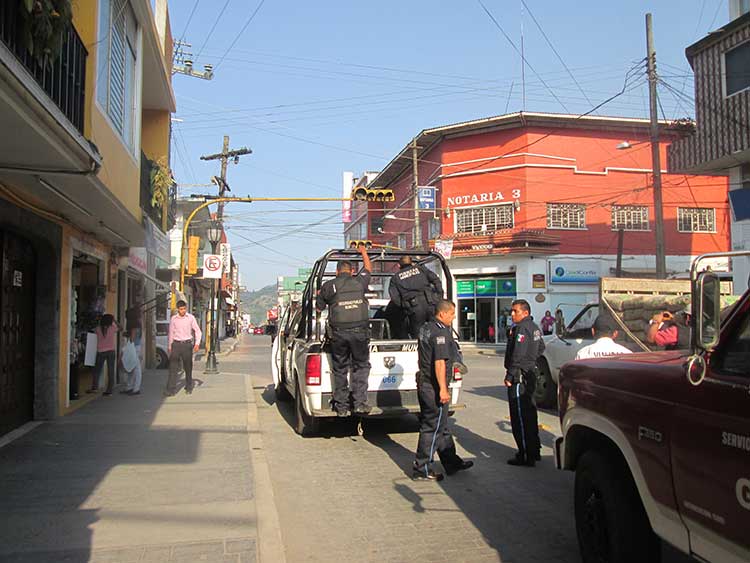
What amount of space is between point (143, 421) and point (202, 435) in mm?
1479

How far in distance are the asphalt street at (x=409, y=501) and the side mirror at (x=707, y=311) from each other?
85.7 inches

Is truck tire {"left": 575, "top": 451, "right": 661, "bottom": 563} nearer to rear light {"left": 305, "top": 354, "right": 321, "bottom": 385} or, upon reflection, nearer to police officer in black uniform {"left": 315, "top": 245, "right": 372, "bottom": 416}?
police officer in black uniform {"left": 315, "top": 245, "right": 372, "bottom": 416}

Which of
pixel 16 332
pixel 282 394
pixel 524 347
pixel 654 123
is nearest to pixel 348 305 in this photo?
pixel 524 347

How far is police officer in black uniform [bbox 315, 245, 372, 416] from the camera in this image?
7.67 m

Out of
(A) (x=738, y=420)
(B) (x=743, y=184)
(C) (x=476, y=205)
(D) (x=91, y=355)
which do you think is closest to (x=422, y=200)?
(C) (x=476, y=205)

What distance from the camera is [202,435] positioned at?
26.5 feet

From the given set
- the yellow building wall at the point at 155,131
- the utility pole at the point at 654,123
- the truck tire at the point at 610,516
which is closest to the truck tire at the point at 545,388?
the truck tire at the point at 610,516

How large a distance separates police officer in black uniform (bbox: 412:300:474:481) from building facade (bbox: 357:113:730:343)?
81.2 feet

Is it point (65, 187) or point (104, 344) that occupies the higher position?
point (65, 187)

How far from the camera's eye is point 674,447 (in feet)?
9.83

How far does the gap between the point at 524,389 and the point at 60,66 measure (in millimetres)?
5838

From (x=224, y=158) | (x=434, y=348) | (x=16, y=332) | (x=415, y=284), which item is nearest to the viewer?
(x=434, y=348)

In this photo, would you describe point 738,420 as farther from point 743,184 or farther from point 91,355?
point 743,184

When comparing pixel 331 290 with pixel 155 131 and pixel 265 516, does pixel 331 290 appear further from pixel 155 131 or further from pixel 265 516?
pixel 155 131
